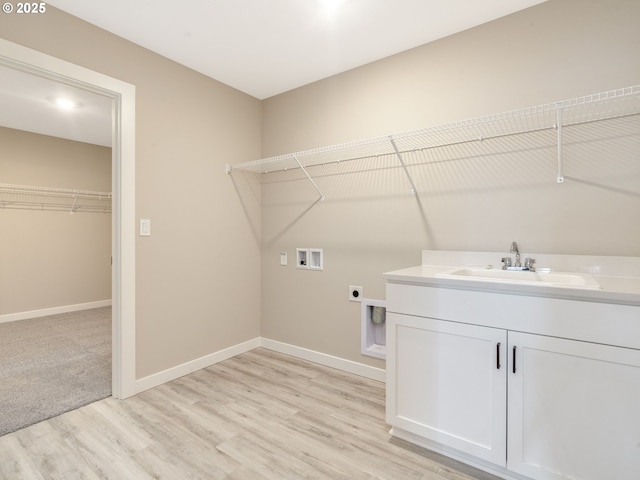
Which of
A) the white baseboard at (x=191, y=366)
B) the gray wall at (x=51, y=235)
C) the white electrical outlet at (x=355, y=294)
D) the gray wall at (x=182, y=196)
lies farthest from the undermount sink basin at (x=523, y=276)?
the gray wall at (x=51, y=235)

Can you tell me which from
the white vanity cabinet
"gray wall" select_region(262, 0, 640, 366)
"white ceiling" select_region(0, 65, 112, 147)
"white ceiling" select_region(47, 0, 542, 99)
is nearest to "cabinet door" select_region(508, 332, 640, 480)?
the white vanity cabinet

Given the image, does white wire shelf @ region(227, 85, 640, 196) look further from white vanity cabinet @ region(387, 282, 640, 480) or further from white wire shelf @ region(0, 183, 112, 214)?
white wire shelf @ region(0, 183, 112, 214)

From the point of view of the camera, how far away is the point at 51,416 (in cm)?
191

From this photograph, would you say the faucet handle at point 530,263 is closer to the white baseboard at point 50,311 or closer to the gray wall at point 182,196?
the gray wall at point 182,196

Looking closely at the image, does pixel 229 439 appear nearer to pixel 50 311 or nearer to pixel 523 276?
pixel 523 276

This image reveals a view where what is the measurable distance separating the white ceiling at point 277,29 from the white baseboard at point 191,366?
225cm

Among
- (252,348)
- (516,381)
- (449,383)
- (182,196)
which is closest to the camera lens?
(516,381)

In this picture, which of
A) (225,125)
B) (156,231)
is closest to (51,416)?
(156,231)

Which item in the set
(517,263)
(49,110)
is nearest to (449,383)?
(517,263)

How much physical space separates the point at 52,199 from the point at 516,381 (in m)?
5.32

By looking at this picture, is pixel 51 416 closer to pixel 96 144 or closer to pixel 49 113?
pixel 49 113

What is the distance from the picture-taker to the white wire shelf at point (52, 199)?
393cm

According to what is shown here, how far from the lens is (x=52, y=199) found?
428 centimetres

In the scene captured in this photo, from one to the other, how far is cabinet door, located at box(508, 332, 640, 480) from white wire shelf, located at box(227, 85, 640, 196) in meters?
0.88
